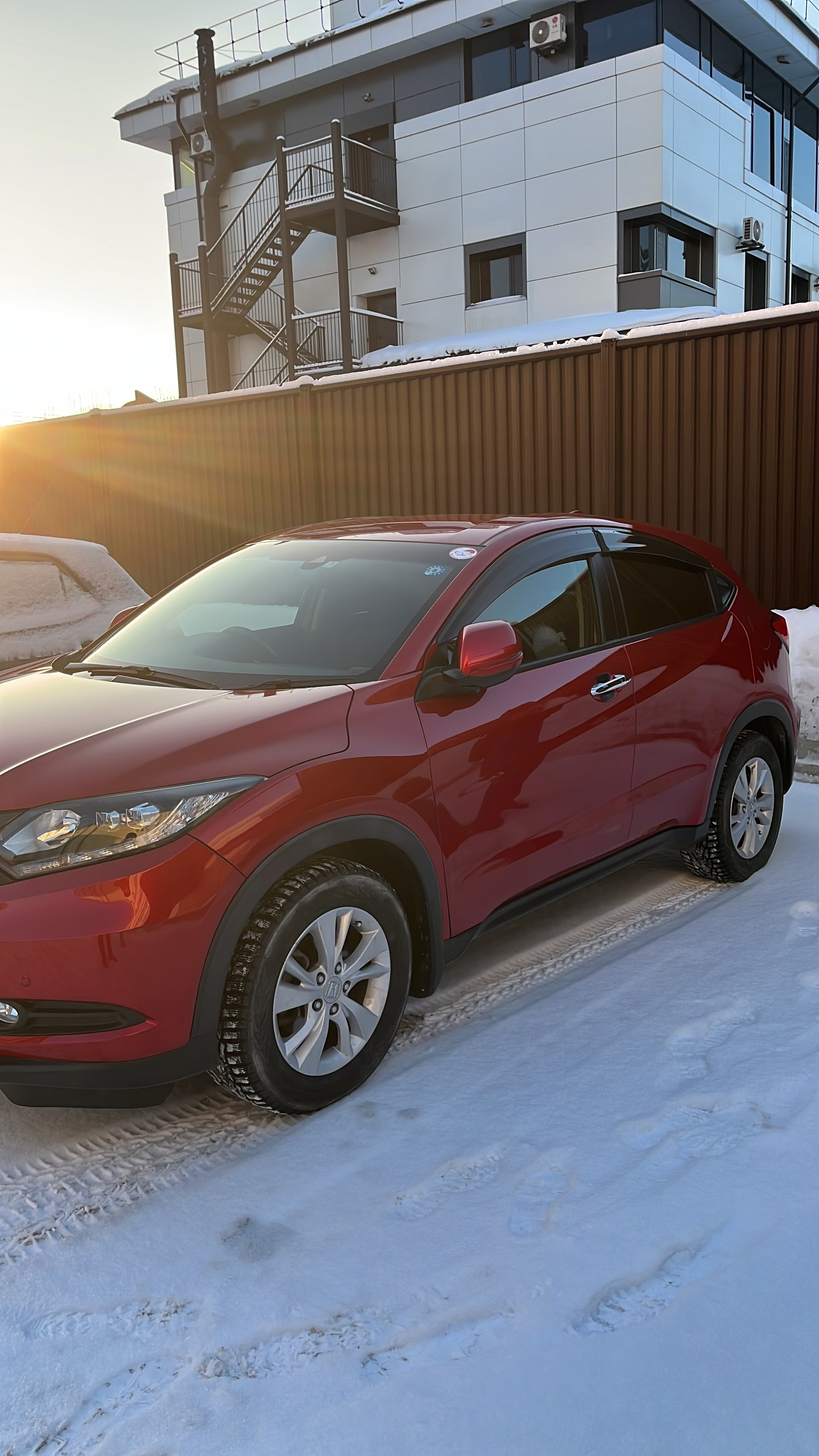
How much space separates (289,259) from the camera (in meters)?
22.0

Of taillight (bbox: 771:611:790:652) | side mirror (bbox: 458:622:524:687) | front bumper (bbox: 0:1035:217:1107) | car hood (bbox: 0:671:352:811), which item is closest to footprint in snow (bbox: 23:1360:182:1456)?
front bumper (bbox: 0:1035:217:1107)

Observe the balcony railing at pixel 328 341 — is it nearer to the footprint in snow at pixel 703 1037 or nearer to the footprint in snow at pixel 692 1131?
the footprint in snow at pixel 703 1037

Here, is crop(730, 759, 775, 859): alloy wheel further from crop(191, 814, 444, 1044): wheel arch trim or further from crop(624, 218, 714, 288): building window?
crop(624, 218, 714, 288): building window

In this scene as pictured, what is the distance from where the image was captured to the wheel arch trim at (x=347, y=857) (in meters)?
2.59

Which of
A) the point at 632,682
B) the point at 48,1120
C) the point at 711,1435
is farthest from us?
the point at 632,682

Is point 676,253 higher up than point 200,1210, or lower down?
higher up

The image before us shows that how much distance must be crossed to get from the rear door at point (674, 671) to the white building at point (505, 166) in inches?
680

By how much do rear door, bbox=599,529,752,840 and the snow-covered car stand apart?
260 cm

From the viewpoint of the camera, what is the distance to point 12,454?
15391 millimetres

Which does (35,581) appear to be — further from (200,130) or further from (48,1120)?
(200,130)

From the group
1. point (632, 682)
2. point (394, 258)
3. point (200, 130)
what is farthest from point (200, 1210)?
point (200, 130)

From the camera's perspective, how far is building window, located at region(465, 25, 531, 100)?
21.4m

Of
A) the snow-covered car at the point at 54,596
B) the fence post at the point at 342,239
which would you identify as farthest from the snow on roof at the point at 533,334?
the snow-covered car at the point at 54,596

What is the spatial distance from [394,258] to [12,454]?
11172mm
